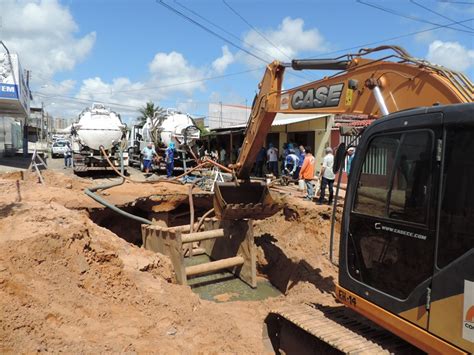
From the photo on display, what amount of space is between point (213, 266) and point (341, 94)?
451 centimetres

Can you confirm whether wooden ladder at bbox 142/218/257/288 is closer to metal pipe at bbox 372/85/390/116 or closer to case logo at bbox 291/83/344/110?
case logo at bbox 291/83/344/110

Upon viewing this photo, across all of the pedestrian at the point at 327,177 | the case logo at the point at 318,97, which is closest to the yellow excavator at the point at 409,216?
the case logo at the point at 318,97

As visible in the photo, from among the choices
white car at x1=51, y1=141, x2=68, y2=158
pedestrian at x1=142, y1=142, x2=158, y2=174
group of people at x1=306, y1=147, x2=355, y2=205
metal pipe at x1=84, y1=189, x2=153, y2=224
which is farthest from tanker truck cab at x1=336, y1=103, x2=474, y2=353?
white car at x1=51, y1=141, x2=68, y2=158

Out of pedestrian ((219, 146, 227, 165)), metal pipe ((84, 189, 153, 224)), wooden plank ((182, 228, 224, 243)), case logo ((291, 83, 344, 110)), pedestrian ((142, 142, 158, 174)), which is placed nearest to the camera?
case logo ((291, 83, 344, 110))

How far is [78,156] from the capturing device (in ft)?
56.8

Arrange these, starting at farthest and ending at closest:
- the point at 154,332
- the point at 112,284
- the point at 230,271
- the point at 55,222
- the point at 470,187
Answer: the point at 230,271, the point at 55,222, the point at 112,284, the point at 154,332, the point at 470,187

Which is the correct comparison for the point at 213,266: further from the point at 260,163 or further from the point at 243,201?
the point at 260,163

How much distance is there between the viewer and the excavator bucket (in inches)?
285

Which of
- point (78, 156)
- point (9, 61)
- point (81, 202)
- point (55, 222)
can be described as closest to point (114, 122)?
point (78, 156)

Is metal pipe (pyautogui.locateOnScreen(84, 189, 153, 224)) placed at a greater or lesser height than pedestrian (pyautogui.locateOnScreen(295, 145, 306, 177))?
lesser

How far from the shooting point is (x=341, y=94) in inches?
188

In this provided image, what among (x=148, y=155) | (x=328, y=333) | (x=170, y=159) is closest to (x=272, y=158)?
(x=170, y=159)

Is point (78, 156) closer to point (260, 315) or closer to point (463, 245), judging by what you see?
point (260, 315)

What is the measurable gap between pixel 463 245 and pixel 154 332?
3344 mm
